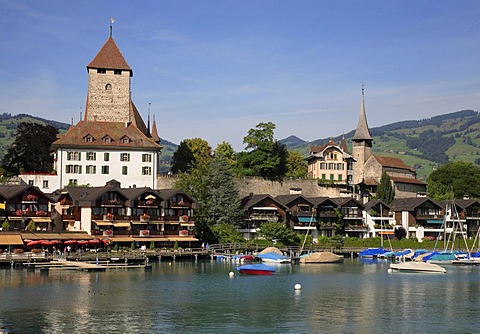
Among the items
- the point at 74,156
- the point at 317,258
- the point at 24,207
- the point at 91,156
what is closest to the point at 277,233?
the point at 317,258

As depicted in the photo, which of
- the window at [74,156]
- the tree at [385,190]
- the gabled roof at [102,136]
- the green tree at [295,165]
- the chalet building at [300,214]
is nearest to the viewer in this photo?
Answer: the window at [74,156]

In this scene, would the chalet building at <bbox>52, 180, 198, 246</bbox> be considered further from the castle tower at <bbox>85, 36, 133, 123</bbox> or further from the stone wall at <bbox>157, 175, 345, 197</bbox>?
the castle tower at <bbox>85, 36, 133, 123</bbox>

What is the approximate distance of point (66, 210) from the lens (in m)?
84.9

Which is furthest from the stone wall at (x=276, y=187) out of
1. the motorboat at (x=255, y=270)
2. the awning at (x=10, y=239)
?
the motorboat at (x=255, y=270)

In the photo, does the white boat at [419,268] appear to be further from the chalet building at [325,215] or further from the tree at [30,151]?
the tree at [30,151]

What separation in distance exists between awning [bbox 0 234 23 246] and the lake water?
A: 5314 millimetres

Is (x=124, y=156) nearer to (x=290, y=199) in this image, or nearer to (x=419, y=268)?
(x=290, y=199)

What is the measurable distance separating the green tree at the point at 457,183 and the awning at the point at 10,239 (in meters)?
73.5

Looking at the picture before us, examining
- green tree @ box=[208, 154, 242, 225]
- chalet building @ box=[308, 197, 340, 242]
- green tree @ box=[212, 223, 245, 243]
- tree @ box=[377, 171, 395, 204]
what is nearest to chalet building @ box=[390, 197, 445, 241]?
tree @ box=[377, 171, 395, 204]

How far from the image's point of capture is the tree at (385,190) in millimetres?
112375

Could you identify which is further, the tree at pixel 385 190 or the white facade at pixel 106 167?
the tree at pixel 385 190

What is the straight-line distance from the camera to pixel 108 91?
102 metres

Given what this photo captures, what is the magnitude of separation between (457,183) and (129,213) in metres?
66.0

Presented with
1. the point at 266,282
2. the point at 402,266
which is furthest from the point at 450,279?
the point at 266,282
